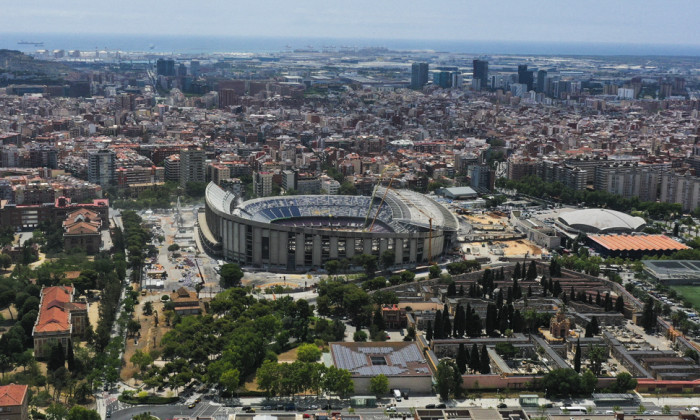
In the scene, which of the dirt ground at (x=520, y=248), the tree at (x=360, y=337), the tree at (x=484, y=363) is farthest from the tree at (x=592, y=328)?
the dirt ground at (x=520, y=248)

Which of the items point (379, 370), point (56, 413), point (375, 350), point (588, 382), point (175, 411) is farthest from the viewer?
point (375, 350)

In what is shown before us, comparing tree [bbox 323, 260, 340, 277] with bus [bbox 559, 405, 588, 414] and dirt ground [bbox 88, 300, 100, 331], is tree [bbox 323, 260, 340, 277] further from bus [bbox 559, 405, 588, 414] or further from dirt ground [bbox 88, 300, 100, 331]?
bus [bbox 559, 405, 588, 414]

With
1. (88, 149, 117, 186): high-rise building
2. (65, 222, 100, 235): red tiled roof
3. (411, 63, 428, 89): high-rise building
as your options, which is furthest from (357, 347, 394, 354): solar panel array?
(411, 63, 428, 89): high-rise building

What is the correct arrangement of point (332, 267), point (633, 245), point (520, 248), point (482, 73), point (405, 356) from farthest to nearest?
point (482, 73) → point (520, 248) → point (633, 245) → point (332, 267) → point (405, 356)

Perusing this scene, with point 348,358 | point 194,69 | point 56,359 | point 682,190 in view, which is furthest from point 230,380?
point 194,69

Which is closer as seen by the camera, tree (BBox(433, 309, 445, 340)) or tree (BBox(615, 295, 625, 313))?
tree (BBox(433, 309, 445, 340))

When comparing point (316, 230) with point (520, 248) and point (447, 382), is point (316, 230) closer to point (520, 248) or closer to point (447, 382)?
point (520, 248)

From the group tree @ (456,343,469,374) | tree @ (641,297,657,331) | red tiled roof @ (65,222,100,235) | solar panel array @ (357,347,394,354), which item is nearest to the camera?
tree @ (456,343,469,374)
